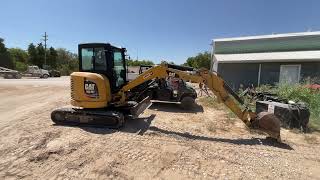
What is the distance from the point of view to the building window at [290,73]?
20.7m

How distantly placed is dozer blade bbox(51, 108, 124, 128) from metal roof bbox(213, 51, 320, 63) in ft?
52.4

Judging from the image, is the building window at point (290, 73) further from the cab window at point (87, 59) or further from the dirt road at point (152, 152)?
the cab window at point (87, 59)

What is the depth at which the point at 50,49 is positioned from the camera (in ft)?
209

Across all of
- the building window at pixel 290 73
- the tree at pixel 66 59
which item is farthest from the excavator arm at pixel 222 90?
the tree at pixel 66 59

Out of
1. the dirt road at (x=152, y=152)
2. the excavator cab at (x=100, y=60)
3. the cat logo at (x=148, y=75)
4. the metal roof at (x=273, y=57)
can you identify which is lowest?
the dirt road at (x=152, y=152)

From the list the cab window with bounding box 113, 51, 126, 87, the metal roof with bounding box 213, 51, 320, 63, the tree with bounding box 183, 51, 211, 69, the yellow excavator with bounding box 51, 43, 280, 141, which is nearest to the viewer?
the yellow excavator with bounding box 51, 43, 280, 141

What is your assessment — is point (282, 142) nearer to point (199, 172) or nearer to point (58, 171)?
point (199, 172)

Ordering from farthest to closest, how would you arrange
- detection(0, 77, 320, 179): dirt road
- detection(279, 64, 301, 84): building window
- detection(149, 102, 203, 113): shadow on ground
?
1. detection(279, 64, 301, 84): building window
2. detection(149, 102, 203, 113): shadow on ground
3. detection(0, 77, 320, 179): dirt road

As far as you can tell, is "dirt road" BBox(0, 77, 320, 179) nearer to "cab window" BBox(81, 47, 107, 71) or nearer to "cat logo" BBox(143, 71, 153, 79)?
"cat logo" BBox(143, 71, 153, 79)

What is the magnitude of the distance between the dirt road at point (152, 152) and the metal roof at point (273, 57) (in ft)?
42.8

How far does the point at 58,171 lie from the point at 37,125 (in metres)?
3.88

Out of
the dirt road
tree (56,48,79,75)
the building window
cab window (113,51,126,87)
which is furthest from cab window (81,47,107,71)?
tree (56,48,79,75)

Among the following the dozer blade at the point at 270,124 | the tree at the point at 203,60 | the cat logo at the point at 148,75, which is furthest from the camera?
the tree at the point at 203,60

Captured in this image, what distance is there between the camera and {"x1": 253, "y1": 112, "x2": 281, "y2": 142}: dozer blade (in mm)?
7250
